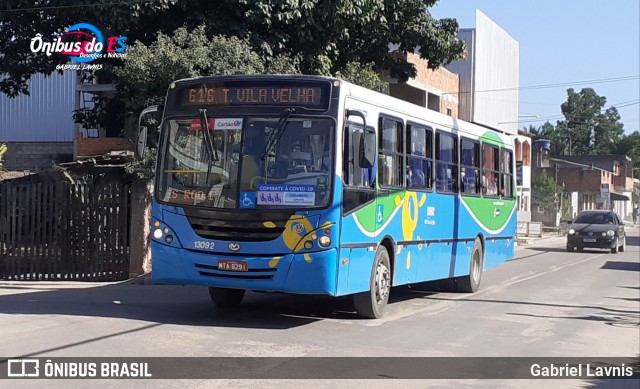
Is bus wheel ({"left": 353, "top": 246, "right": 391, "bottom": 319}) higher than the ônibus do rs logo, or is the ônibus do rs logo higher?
the ônibus do rs logo

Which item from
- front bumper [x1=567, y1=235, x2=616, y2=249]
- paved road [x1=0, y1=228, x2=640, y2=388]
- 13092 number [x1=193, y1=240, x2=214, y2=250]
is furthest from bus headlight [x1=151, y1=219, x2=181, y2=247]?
front bumper [x1=567, y1=235, x2=616, y2=249]

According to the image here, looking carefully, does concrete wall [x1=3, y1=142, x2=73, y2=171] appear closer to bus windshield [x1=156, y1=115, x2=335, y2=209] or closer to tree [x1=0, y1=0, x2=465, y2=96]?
tree [x1=0, y1=0, x2=465, y2=96]

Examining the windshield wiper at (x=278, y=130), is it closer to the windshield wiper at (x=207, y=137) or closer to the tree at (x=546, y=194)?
the windshield wiper at (x=207, y=137)

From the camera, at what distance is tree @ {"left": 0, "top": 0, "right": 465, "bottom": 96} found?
62.7 ft

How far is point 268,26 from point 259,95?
8.89 meters

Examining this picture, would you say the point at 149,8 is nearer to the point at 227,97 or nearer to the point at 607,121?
the point at 227,97

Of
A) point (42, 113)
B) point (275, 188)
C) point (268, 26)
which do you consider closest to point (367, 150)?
point (275, 188)

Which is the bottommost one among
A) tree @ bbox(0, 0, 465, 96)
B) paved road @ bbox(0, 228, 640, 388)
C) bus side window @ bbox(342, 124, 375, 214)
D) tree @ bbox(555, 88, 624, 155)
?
paved road @ bbox(0, 228, 640, 388)

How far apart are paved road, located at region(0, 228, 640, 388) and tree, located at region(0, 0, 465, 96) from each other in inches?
260

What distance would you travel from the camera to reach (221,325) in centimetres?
1106

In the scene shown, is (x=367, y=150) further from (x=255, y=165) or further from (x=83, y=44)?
(x=83, y=44)

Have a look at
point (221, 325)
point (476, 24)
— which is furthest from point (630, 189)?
point (221, 325)

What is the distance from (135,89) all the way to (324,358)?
33.4ft

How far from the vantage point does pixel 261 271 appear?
10.6 m
